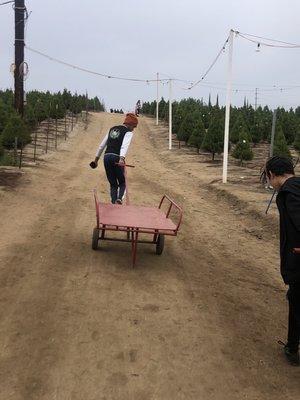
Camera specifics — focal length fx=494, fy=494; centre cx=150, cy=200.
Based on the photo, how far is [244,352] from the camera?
4371 mm

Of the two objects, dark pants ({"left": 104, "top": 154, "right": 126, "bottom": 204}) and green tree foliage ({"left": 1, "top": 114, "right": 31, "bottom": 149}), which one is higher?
green tree foliage ({"left": 1, "top": 114, "right": 31, "bottom": 149})

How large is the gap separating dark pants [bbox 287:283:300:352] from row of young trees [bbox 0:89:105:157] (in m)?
12.3

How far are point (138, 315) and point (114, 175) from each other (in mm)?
3331

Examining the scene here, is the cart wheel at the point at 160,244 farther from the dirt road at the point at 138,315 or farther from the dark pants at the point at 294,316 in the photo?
the dark pants at the point at 294,316

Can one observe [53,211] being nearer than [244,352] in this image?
No

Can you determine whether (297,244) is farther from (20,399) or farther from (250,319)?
(20,399)

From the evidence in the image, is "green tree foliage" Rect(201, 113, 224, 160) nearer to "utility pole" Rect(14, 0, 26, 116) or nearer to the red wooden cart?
"utility pole" Rect(14, 0, 26, 116)

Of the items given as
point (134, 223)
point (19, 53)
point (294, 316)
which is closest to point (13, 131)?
point (19, 53)

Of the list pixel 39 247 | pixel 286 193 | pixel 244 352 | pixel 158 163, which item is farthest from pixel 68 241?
pixel 158 163

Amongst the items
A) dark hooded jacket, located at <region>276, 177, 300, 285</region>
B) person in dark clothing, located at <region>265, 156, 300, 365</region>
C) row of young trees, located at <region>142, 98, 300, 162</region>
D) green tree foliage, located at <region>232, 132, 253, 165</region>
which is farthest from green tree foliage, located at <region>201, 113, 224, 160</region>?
dark hooded jacket, located at <region>276, 177, 300, 285</region>

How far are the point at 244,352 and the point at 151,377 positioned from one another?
0.99 meters

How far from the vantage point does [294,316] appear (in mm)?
4160

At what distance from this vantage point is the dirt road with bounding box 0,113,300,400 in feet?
12.4

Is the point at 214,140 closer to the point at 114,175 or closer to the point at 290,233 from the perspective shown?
the point at 114,175
